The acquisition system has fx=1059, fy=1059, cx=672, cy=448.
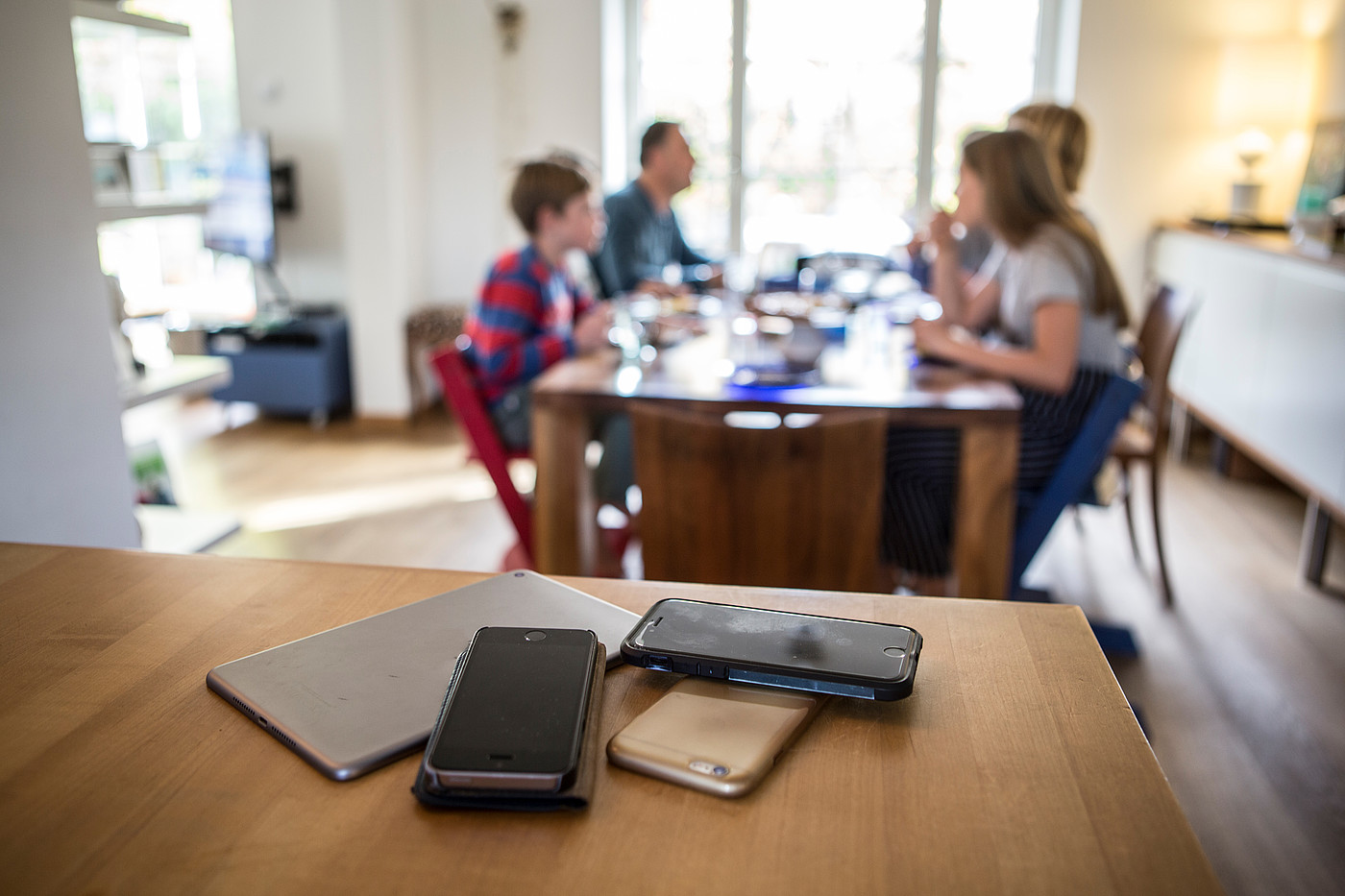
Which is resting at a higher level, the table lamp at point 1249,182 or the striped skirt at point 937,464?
the table lamp at point 1249,182

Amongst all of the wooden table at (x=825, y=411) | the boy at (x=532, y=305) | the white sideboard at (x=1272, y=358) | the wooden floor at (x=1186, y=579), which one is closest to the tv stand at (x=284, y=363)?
the wooden floor at (x=1186, y=579)

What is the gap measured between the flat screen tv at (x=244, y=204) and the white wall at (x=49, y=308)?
3.41 metres

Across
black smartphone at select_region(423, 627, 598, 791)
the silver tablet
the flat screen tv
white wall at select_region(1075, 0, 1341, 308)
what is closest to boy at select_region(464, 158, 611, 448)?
the silver tablet

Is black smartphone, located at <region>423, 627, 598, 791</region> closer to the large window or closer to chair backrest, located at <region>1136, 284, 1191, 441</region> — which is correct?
chair backrest, located at <region>1136, 284, 1191, 441</region>

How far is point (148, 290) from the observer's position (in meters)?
5.29

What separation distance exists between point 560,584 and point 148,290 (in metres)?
5.12

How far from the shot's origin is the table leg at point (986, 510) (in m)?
1.98

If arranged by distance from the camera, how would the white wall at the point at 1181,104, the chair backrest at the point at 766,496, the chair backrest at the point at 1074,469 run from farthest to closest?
the white wall at the point at 1181,104 < the chair backrest at the point at 1074,469 < the chair backrest at the point at 766,496

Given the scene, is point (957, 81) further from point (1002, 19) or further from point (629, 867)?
point (629, 867)

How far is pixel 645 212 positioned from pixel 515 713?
3354 millimetres

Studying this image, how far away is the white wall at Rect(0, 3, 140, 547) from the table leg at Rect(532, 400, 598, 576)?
816 millimetres

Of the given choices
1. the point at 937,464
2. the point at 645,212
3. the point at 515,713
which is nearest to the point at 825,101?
the point at 645,212

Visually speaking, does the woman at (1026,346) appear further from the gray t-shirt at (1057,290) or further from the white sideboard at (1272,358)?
the white sideboard at (1272,358)

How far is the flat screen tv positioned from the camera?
4672mm
